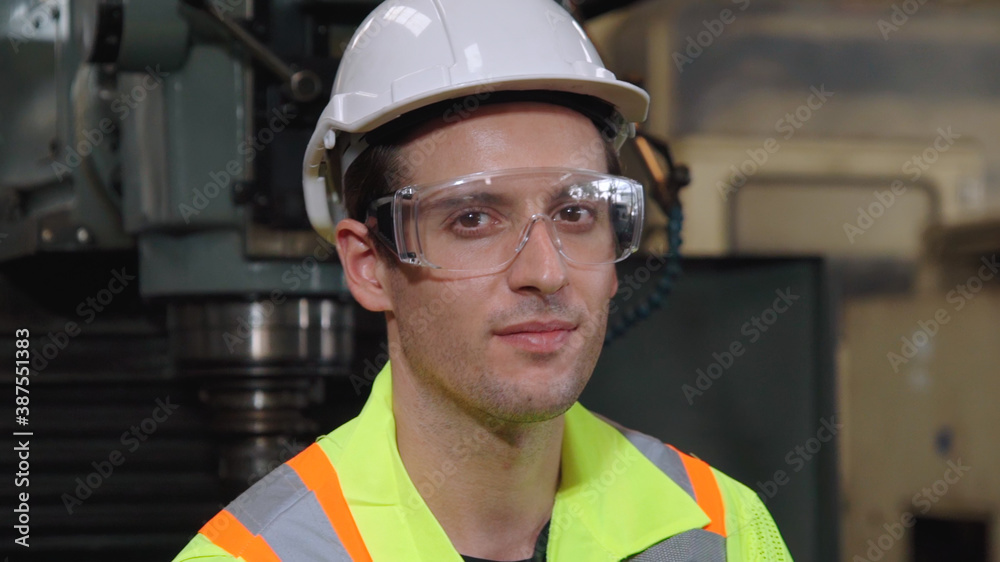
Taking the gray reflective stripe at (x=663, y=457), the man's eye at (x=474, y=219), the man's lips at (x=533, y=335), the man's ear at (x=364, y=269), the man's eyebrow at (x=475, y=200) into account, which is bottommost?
the gray reflective stripe at (x=663, y=457)

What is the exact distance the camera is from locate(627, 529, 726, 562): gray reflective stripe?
1137mm

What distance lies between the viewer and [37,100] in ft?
6.93

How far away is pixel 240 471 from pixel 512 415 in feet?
2.70

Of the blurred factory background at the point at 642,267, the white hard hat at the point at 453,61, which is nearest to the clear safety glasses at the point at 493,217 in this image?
the white hard hat at the point at 453,61

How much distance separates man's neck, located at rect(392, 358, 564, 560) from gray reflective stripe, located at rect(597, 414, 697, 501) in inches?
7.4

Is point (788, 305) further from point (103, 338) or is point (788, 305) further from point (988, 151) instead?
point (103, 338)

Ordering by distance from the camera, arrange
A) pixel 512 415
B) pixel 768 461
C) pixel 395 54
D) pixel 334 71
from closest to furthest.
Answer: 1. pixel 512 415
2. pixel 395 54
3. pixel 334 71
4. pixel 768 461

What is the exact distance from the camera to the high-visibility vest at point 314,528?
1.01 metres

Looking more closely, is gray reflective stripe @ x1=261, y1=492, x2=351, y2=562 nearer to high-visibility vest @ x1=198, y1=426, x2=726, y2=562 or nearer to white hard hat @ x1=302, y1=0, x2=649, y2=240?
high-visibility vest @ x1=198, y1=426, x2=726, y2=562

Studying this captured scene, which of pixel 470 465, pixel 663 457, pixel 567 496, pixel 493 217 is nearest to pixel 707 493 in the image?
pixel 663 457

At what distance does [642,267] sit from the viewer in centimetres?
210

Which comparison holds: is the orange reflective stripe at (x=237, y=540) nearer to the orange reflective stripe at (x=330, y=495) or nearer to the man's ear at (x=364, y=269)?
the orange reflective stripe at (x=330, y=495)

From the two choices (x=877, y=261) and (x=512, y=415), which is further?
(x=877, y=261)

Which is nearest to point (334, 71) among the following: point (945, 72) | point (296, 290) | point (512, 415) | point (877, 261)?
point (296, 290)
